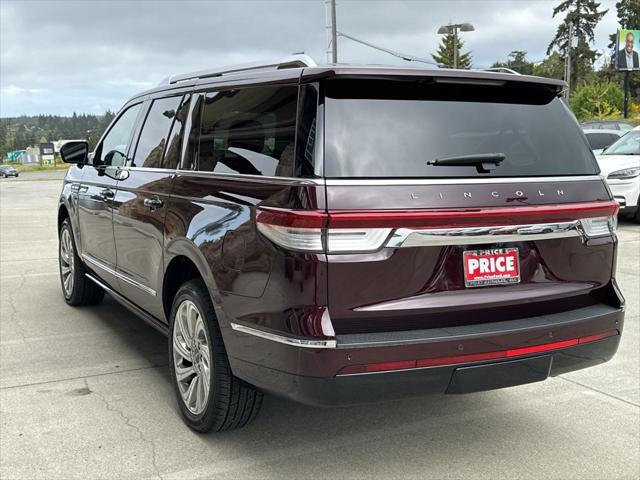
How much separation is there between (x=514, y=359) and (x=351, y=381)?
30.0 inches

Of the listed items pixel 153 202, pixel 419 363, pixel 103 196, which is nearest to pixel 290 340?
pixel 419 363

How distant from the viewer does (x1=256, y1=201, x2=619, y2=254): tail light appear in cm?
271

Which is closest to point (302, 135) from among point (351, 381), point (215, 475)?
point (351, 381)

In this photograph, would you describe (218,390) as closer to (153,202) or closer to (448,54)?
(153,202)

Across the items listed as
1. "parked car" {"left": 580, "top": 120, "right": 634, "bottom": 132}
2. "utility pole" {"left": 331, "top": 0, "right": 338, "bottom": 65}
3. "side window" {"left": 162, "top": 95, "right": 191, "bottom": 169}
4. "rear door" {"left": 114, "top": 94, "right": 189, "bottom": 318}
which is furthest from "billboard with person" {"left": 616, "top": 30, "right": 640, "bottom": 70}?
"side window" {"left": 162, "top": 95, "right": 191, "bottom": 169}

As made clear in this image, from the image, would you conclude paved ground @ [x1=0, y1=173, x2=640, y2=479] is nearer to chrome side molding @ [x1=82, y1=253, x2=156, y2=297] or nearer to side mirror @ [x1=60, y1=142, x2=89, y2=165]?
chrome side molding @ [x1=82, y1=253, x2=156, y2=297]

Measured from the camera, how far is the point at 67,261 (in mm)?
6453

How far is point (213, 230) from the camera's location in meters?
3.28

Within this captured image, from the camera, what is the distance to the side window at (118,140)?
196 inches

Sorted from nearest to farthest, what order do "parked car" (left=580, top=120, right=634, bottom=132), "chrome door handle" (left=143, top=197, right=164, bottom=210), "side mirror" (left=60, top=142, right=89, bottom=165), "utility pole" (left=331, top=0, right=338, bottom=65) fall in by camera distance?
"chrome door handle" (left=143, top=197, right=164, bottom=210) < "side mirror" (left=60, top=142, right=89, bottom=165) < "parked car" (left=580, top=120, right=634, bottom=132) < "utility pole" (left=331, top=0, right=338, bottom=65)

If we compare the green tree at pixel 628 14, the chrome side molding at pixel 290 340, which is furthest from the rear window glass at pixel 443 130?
the green tree at pixel 628 14

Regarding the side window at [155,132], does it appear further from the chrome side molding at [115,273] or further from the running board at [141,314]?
the running board at [141,314]

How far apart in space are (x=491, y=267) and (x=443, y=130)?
0.64m

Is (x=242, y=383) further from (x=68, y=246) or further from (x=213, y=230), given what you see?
(x=68, y=246)
